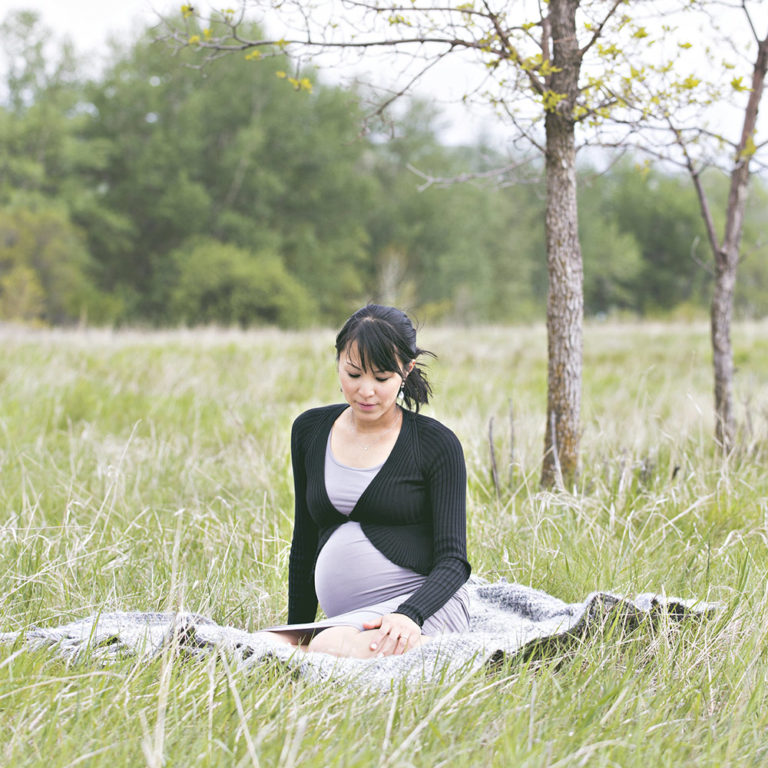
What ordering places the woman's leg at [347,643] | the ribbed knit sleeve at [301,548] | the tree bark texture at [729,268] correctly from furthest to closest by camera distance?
the tree bark texture at [729,268] < the ribbed knit sleeve at [301,548] < the woman's leg at [347,643]

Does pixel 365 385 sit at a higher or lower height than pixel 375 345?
lower

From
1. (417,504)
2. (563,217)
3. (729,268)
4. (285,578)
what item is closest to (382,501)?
(417,504)

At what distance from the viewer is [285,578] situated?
3234 millimetres

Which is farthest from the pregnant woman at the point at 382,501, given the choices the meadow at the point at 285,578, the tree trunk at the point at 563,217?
the tree trunk at the point at 563,217

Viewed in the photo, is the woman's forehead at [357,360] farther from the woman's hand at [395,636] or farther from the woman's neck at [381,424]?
the woman's hand at [395,636]

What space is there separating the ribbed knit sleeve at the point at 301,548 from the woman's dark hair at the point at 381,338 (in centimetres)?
44

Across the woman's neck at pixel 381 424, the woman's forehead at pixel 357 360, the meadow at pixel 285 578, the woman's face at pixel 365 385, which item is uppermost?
the woman's forehead at pixel 357 360

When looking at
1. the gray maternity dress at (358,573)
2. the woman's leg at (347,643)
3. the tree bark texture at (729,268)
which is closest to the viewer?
the woman's leg at (347,643)

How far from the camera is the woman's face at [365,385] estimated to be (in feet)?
7.85

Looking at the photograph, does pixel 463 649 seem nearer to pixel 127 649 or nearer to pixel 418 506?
pixel 418 506

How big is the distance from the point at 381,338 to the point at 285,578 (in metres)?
1.30

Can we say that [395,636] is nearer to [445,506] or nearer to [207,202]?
[445,506]

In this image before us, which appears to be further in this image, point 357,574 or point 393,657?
point 357,574

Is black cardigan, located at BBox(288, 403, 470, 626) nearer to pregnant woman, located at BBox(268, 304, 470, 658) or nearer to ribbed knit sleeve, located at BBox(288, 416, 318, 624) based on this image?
pregnant woman, located at BBox(268, 304, 470, 658)
